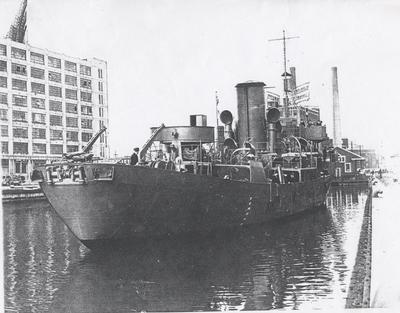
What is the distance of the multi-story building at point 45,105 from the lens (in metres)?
22.1

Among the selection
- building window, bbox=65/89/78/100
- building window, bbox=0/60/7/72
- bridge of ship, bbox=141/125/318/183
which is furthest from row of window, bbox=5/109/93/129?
bridge of ship, bbox=141/125/318/183

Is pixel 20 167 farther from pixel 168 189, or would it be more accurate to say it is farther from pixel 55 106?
pixel 168 189

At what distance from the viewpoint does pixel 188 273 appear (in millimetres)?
9234

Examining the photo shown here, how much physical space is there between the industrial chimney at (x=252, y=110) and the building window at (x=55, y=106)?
36.0 feet

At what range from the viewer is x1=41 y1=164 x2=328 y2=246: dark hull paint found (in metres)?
10.7

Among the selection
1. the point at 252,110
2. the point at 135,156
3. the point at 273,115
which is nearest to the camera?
the point at 135,156

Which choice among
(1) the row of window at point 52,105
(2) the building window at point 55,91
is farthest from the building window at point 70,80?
(1) the row of window at point 52,105

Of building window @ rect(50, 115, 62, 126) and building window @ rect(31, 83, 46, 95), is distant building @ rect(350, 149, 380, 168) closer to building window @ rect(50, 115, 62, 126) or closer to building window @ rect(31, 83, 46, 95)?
building window @ rect(31, 83, 46, 95)

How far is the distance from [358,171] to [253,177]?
3596 centimetres

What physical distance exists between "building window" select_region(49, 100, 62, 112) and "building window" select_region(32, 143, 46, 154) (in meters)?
2.94

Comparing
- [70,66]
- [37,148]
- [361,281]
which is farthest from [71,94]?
[361,281]

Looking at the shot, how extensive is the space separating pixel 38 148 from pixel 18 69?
7589mm

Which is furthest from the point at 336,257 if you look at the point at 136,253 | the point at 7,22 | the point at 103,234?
the point at 7,22

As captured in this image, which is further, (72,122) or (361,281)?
(72,122)
